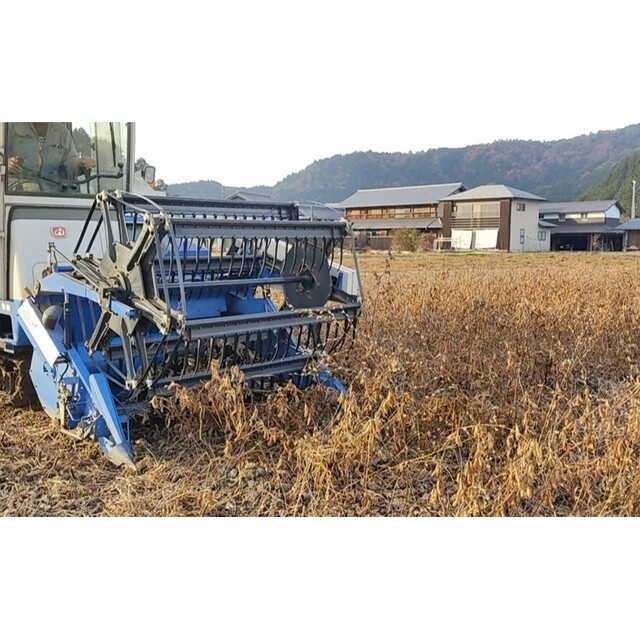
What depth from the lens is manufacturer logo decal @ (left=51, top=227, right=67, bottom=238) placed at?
4254 mm

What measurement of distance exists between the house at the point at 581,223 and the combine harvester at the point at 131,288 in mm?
38077

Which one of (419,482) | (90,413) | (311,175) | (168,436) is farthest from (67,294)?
(311,175)

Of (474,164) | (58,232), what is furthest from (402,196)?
(58,232)

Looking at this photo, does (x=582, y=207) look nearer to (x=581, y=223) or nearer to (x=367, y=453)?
(x=581, y=223)

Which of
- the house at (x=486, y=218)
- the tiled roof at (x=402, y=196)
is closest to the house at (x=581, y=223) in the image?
the house at (x=486, y=218)

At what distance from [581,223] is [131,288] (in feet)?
144

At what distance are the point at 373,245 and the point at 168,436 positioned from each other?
26894mm

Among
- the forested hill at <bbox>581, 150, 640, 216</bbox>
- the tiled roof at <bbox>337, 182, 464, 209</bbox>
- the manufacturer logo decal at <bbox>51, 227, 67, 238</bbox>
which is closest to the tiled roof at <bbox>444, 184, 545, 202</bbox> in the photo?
the tiled roof at <bbox>337, 182, 464, 209</bbox>

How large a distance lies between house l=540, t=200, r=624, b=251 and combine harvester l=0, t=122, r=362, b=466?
38.1m

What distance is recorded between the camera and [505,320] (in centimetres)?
569

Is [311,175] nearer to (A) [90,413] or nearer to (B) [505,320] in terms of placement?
(B) [505,320]

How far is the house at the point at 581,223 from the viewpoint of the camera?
40219mm

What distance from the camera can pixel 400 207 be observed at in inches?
1309

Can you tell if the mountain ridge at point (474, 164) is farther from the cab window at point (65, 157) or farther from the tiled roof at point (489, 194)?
the cab window at point (65, 157)
